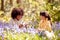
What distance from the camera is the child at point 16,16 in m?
1.60

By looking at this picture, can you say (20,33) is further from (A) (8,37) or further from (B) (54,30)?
(B) (54,30)

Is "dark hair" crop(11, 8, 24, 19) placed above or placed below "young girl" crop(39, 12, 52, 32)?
above

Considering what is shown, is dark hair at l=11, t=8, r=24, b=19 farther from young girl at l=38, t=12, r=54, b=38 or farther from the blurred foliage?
young girl at l=38, t=12, r=54, b=38

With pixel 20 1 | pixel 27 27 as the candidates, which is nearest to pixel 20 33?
pixel 27 27

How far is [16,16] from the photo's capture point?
1614 millimetres

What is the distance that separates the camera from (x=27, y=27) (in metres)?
1.60

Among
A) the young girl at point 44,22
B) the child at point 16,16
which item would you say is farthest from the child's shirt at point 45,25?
the child at point 16,16

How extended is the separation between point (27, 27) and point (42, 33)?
0.16 m

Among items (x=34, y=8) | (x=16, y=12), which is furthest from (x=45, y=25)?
(x=16, y=12)

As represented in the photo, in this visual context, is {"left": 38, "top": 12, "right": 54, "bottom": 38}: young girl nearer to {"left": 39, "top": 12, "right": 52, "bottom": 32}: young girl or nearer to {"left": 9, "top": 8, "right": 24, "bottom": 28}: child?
{"left": 39, "top": 12, "right": 52, "bottom": 32}: young girl

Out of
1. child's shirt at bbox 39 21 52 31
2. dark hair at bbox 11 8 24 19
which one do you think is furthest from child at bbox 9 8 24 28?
child's shirt at bbox 39 21 52 31

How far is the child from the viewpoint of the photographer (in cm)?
160

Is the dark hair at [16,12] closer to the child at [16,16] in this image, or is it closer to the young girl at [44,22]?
the child at [16,16]

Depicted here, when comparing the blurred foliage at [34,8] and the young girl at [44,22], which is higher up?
the blurred foliage at [34,8]
